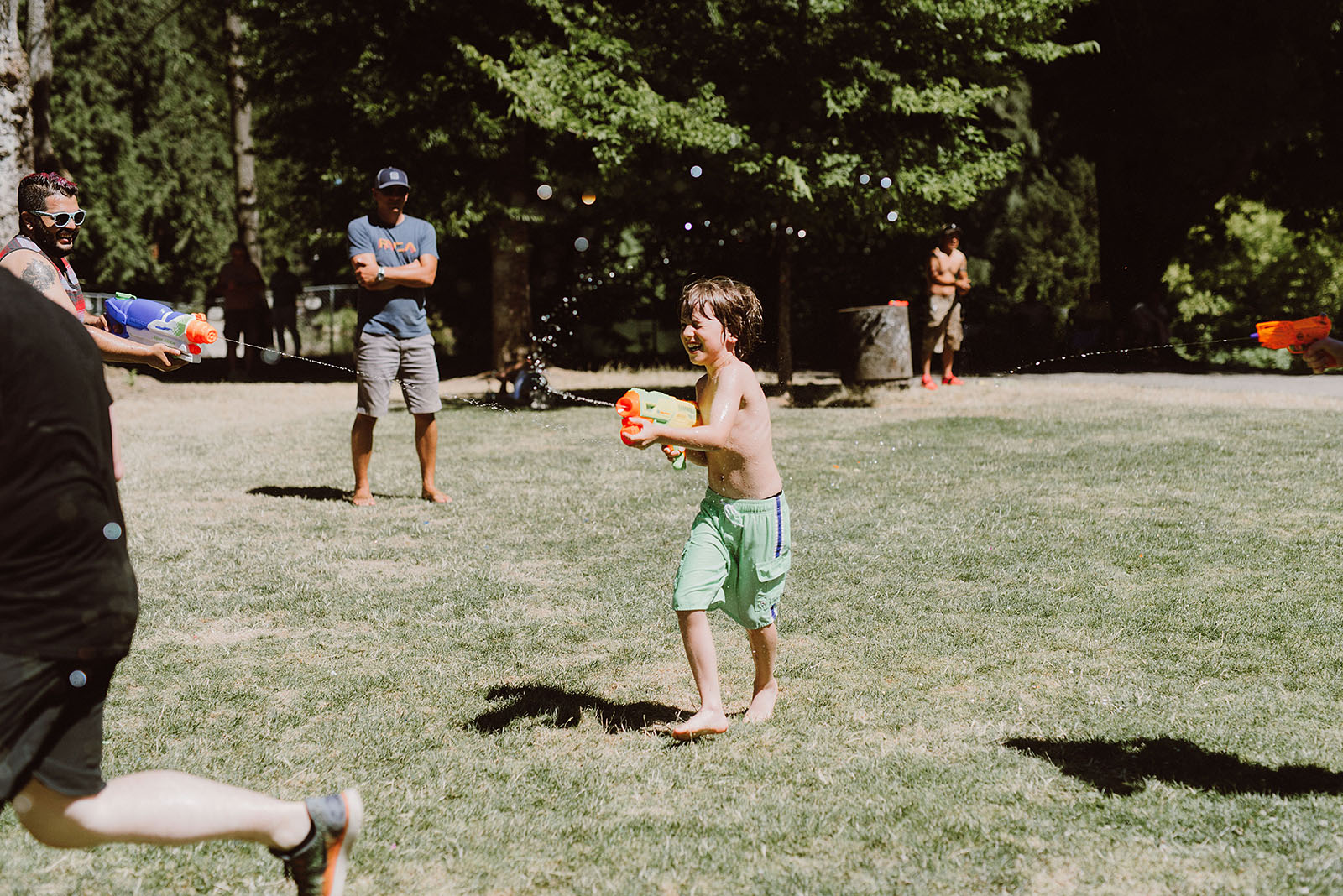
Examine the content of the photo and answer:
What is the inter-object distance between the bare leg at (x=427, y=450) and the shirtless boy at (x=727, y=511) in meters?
4.36

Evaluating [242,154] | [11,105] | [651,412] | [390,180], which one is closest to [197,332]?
[651,412]

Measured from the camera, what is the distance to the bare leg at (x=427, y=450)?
8281 mm

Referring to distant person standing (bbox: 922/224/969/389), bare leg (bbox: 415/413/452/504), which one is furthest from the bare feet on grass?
distant person standing (bbox: 922/224/969/389)

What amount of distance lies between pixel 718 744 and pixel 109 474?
2280 mm

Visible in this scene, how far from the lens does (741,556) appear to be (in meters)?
4.19

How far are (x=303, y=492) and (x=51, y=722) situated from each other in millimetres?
6735

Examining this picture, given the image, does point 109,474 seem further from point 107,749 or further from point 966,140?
point 966,140

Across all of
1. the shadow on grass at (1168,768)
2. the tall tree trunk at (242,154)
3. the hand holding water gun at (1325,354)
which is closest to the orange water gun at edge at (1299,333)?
the hand holding water gun at (1325,354)

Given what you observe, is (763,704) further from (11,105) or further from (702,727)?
(11,105)

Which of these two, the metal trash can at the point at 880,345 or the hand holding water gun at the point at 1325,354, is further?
the metal trash can at the point at 880,345

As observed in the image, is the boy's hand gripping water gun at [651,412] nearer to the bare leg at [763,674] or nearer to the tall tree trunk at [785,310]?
the bare leg at [763,674]

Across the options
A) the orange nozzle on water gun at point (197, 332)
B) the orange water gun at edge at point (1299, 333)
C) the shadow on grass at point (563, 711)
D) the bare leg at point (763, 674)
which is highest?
the orange nozzle on water gun at point (197, 332)

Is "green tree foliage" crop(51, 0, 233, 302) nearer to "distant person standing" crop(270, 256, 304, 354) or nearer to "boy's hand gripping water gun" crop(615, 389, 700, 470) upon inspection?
"distant person standing" crop(270, 256, 304, 354)

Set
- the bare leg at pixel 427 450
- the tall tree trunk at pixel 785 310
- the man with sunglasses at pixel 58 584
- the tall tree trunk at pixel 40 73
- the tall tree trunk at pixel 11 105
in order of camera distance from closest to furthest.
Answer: the man with sunglasses at pixel 58 584, the bare leg at pixel 427 450, the tall tree trunk at pixel 11 105, the tall tree trunk at pixel 40 73, the tall tree trunk at pixel 785 310
